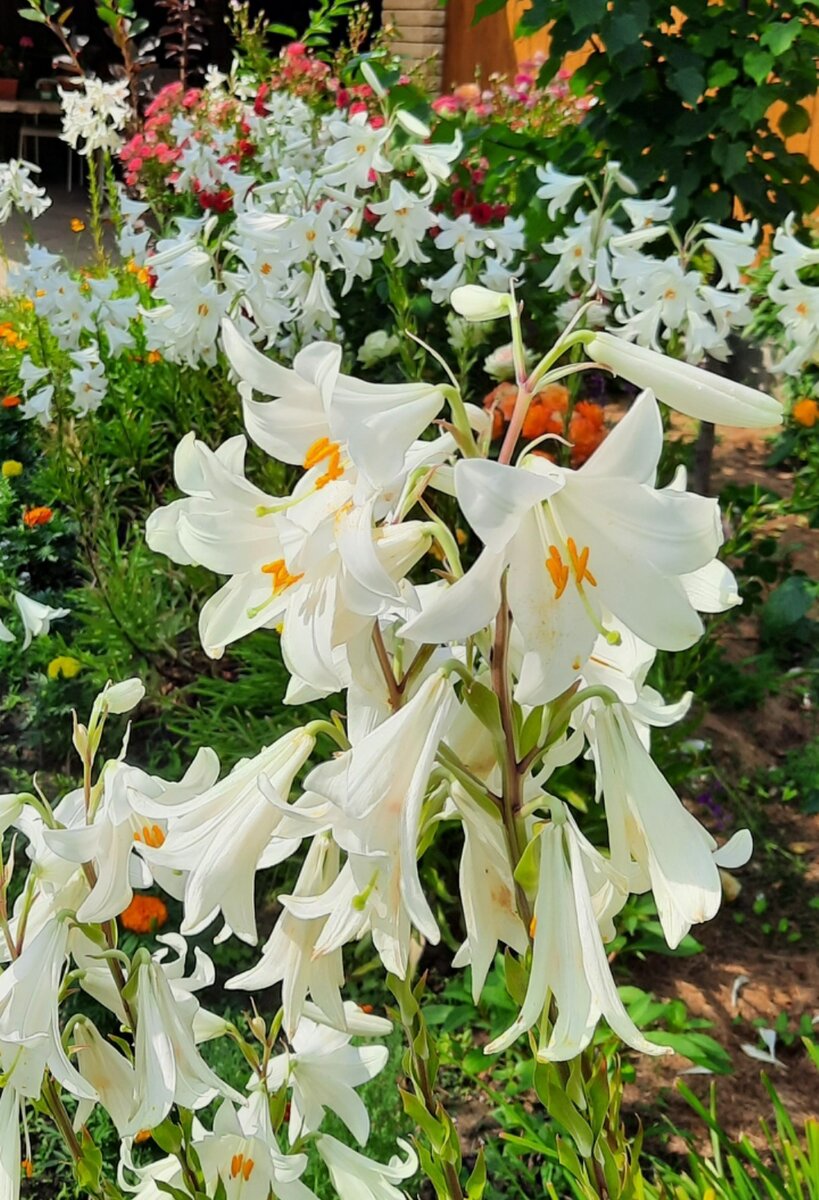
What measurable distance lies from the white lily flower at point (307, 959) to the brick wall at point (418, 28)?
25.6 feet

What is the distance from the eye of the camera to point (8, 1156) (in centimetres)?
84

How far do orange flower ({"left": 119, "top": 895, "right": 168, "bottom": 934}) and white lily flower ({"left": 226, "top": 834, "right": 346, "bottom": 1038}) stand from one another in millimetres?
1201

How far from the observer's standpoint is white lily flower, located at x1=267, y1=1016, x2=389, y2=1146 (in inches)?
41.1

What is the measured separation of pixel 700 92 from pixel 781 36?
209mm

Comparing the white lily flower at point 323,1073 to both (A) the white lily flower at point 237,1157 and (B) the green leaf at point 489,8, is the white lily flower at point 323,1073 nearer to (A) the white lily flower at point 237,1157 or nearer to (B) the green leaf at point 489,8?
(A) the white lily flower at point 237,1157

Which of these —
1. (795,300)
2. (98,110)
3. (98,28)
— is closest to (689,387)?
(795,300)

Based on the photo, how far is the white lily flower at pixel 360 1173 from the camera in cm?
103

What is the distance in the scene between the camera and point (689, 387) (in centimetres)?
69

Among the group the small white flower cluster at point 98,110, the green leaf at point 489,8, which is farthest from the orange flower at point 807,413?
the small white flower cluster at point 98,110

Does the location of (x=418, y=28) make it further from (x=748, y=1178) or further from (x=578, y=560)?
(x=578, y=560)

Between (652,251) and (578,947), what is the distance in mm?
2678

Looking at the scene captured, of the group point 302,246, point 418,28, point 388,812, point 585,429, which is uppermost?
point 388,812

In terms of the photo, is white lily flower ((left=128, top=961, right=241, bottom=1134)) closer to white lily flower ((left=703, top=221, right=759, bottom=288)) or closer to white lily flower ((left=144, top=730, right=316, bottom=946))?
white lily flower ((left=144, top=730, right=316, bottom=946))

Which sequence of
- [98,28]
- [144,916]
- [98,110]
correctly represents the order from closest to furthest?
[144,916], [98,110], [98,28]
